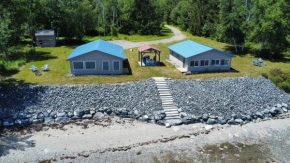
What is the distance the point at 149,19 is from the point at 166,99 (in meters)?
41.8

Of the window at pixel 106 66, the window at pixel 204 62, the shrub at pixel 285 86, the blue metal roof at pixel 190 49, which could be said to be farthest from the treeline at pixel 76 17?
the shrub at pixel 285 86

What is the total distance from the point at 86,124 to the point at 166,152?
7.62m

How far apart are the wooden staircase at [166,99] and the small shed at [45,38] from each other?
25.1m

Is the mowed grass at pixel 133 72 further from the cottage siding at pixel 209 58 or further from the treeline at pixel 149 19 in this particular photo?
the treeline at pixel 149 19

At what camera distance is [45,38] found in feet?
137

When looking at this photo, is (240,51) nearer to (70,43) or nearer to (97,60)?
(97,60)

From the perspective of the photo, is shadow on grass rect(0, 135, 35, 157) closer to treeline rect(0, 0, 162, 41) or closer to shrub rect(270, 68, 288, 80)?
treeline rect(0, 0, 162, 41)

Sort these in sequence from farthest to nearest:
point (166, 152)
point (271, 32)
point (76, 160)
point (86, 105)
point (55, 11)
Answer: point (55, 11), point (271, 32), point (86, 105), point (166, 152), point (76, 160)

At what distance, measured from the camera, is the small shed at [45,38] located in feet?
136

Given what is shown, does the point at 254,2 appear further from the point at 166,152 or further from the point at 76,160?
the point at 76,160

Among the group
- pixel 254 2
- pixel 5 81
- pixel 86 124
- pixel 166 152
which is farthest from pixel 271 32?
pixel 5 81

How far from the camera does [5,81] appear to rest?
82.0 feet

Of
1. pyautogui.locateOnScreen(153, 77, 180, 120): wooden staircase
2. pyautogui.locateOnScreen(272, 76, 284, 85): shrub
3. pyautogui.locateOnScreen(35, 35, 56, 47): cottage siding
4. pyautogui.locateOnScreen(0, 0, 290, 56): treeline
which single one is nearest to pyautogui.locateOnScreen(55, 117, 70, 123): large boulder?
pyautogui.locateOnScreen(153, 77, 180, 120): wooden staircase

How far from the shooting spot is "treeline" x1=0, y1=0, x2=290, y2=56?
112 ft
